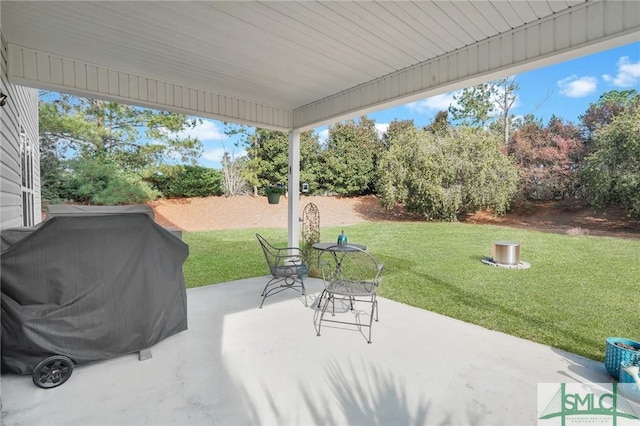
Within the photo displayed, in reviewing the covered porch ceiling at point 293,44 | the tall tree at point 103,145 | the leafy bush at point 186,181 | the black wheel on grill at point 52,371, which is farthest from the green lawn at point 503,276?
the tall tree at point 103,145

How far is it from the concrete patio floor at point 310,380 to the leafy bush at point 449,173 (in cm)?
854

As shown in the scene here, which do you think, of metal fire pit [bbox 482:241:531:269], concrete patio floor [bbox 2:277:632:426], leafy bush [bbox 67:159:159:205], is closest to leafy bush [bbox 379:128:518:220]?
metal fire pit [bbox 482:241:531:269]

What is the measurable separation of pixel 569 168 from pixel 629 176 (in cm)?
243

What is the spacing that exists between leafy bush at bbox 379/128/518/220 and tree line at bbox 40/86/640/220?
0.03m

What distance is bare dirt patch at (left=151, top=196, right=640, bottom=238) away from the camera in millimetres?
9695

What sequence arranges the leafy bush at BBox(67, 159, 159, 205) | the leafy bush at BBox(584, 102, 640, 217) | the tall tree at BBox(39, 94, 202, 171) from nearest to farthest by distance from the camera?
the leafy bush at BBox(584, 102, 640, 217), the tall tree at BBox(39, 94, 202, 171), the leafy bush at BBox(67, 159, 159, 205)

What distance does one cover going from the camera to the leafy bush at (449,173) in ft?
34.9

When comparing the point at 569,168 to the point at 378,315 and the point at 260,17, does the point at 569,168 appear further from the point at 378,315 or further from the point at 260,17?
the point at 260,17

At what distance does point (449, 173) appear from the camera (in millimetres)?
11008

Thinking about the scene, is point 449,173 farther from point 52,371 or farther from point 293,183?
point 52,371

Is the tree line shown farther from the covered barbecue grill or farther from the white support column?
the covered barbecue grill

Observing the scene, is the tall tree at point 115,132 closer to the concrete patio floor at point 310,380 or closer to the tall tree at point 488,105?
the concrete patio floor at point 310,380

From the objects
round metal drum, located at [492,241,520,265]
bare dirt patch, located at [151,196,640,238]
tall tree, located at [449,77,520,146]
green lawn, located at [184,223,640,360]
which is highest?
tall tree, located at [449,77,520,146]

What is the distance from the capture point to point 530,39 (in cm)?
260
